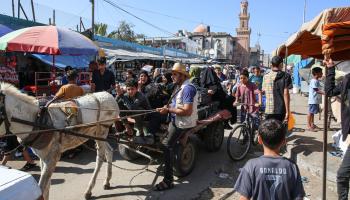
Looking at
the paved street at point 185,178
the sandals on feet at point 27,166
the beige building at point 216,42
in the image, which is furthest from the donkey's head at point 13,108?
the beige building at point 216,42

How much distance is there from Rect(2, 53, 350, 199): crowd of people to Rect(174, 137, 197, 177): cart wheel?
0.19 m

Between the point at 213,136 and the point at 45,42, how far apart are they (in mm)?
4742

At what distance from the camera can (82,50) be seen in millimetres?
8367

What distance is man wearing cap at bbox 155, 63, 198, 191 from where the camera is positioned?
4.99 meters

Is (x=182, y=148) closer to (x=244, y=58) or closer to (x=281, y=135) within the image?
(x=281, y=135)

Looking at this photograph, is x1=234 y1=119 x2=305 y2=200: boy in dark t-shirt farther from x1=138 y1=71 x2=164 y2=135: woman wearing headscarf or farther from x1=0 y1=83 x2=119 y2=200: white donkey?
x1=138 y1=71 x2=164 y2=135: woman wearing headscarf

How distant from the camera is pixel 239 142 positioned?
716cm

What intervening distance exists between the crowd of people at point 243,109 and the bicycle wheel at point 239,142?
57 centimetres

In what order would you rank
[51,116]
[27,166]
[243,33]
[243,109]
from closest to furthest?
1. [51,116]
2. [27,166]
3. [243,109]
4. [243,33]

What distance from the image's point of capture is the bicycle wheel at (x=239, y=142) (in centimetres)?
686

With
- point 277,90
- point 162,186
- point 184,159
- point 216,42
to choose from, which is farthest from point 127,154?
point 216,42

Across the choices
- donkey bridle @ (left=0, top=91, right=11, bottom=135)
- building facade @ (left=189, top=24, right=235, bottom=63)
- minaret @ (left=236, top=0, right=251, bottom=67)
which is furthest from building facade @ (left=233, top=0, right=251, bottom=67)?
donkey bridle @ (left=0, top=91, right=11, bottom=135)

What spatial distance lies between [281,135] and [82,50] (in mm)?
6863

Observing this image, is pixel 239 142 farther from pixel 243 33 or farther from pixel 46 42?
pixel 243 33
